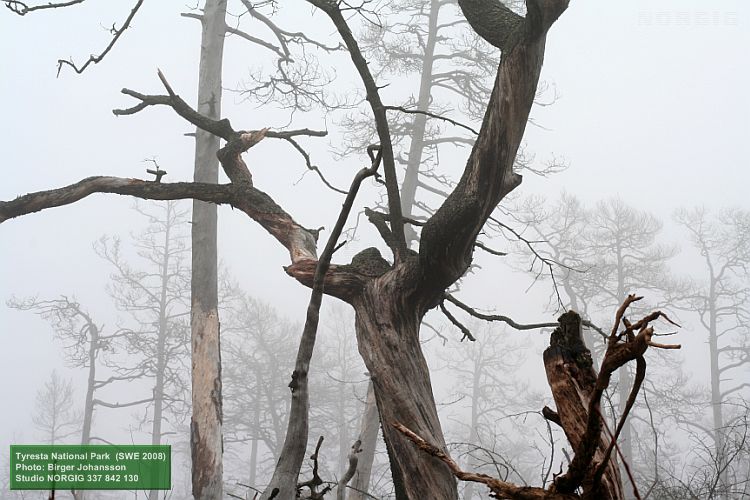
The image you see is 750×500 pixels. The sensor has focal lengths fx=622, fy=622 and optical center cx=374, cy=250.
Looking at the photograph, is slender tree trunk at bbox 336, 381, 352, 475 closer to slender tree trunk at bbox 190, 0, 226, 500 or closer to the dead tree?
slender tree trunk at bbox 190, 0, 226, 500

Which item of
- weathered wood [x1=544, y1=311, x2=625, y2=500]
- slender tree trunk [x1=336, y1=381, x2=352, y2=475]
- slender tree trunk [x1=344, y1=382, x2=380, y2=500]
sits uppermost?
slender tree trunk [x1=336, y1=381, x2=352, y2=475]

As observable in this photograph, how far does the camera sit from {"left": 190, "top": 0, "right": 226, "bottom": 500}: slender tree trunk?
20.7 ft

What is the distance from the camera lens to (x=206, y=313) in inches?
271

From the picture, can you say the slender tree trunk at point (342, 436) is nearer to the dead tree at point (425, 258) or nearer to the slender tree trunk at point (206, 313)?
the slender tree trunk at point (206, 313)

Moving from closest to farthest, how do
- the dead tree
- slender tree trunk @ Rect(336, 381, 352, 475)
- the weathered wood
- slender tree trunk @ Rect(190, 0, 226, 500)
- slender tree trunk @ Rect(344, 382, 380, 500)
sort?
the weathered wood, the dead tree, slender tree trunk @ Rect(190, 0, 226, 500), slender tree trunk @ Rect(344, 382, 380, 500), slender tree trunk @ Rect(336, 381, 352, 475)

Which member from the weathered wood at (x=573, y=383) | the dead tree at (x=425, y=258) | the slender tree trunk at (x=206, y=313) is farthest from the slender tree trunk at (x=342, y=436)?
the weathered wood at (x=573, y=383)

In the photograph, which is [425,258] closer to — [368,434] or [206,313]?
[206,313]

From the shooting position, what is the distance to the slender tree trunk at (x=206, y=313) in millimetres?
6320

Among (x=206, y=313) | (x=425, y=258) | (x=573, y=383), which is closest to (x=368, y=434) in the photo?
(x=206, y=313)

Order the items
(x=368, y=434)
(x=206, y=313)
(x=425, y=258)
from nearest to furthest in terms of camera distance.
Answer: (x=425, y=258) < (x=206, y=313) < (x=368, y=434)

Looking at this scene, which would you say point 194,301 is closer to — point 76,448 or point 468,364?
point 76,448

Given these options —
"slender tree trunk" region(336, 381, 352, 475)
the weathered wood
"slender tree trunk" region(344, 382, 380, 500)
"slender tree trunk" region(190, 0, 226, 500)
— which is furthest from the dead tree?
"slender tree trunk" region(336, 381, 352, 475)

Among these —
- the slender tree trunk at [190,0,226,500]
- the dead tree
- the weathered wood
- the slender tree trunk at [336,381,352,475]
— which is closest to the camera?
the weathered wood

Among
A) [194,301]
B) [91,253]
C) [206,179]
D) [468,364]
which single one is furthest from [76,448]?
[91,253]
